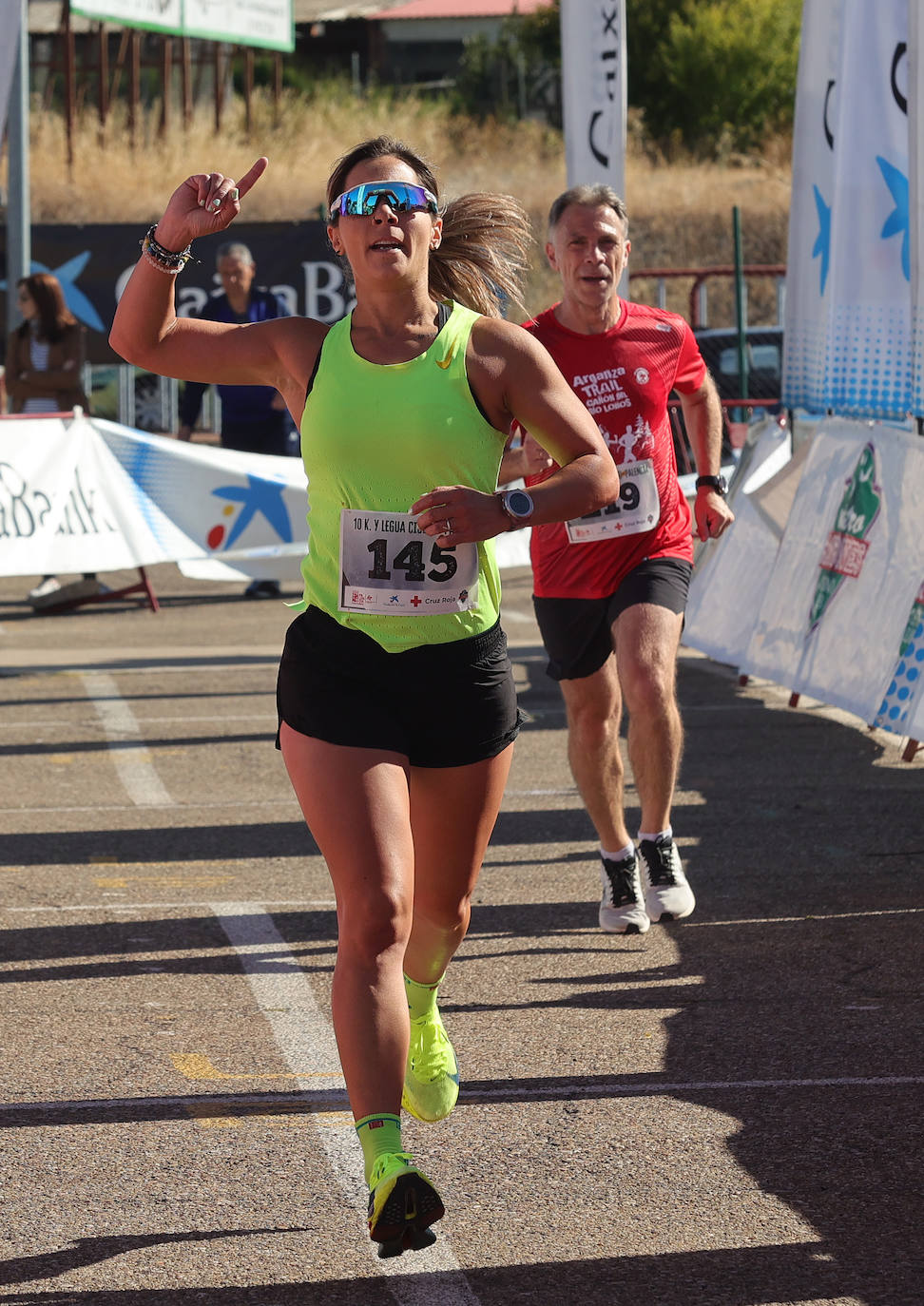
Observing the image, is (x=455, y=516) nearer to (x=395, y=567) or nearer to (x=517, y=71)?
(x=395, y=567)

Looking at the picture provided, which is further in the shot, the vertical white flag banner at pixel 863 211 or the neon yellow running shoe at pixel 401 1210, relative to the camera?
the vertical white flag banner at pixel 863 211

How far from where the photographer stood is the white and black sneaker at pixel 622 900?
6.25 m

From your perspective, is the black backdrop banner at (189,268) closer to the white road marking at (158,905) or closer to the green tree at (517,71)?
the white road marking at (158,905)

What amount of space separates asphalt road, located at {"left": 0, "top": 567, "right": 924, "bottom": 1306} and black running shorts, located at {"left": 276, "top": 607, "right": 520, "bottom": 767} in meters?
0.90

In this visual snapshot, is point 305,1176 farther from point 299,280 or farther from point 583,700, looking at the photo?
point 299,280

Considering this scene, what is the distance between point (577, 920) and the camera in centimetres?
648

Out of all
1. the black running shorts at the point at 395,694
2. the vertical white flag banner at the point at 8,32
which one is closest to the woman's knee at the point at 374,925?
the black running shorts at the point at 395,694

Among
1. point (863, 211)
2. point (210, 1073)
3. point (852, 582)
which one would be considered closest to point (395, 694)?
point (210, 1073)

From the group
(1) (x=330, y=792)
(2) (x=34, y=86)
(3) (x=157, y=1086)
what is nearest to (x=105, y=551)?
(3) (x=157, y=1086)

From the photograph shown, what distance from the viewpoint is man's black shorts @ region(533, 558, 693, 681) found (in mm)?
6469

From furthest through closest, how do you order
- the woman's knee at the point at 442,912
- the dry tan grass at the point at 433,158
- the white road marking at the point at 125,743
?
the dry tan grass at the point at 433,158 → the white road marking at the point at 125,743 → the woman's knee at the point at 442,912

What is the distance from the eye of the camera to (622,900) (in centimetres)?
629

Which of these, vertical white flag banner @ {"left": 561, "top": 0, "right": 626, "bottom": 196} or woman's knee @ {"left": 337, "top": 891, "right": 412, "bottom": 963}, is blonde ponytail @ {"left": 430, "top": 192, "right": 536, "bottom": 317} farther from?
vertical white flag banner @ {"left": 561, "top": 0, "right": 626, "bottom": 196}

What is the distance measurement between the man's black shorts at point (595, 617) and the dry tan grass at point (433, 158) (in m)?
24.0
